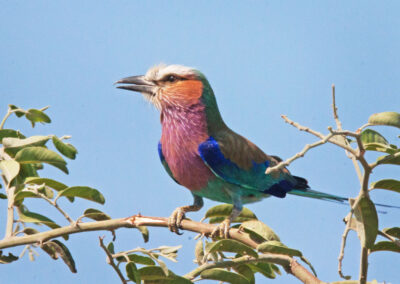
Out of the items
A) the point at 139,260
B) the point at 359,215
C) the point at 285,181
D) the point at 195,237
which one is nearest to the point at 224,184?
the point at 285,181

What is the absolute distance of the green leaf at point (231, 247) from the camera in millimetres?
2771

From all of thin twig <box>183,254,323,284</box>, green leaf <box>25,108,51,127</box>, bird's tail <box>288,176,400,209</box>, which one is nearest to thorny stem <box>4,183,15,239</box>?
green leaf <box>25,108,51,127</box>

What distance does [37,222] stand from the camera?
3.19 m

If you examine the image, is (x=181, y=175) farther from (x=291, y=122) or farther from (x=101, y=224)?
(x=291, y=122)

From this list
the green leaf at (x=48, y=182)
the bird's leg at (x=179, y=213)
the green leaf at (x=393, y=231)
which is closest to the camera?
the green leaf at (x=393, y=231)

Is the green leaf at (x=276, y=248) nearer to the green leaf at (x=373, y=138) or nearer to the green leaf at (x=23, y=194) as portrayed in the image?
the green leaf at (x=373, y=138)

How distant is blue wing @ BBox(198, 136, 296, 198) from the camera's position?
4.22 meters

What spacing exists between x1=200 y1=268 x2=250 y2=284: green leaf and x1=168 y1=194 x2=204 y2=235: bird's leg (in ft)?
1.81

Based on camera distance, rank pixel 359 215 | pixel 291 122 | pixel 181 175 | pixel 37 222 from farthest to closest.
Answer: pixel 181 175
pixel 37 222
pixel 359 215
pixel 291 122

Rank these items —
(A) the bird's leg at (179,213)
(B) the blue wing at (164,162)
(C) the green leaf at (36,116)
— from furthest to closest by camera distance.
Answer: (B) the blue wing at (164,162)
(C) the green leaf at (36,116)
(A) the bird's leg at (179,213)

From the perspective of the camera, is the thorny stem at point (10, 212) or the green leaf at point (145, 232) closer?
the thorny stem at point (10, 212)

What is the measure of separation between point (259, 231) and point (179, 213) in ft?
3.00

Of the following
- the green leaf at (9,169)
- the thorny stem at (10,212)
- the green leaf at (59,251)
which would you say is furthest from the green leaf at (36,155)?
the green leaf at (59,251)

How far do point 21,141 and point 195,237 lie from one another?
1131mm
